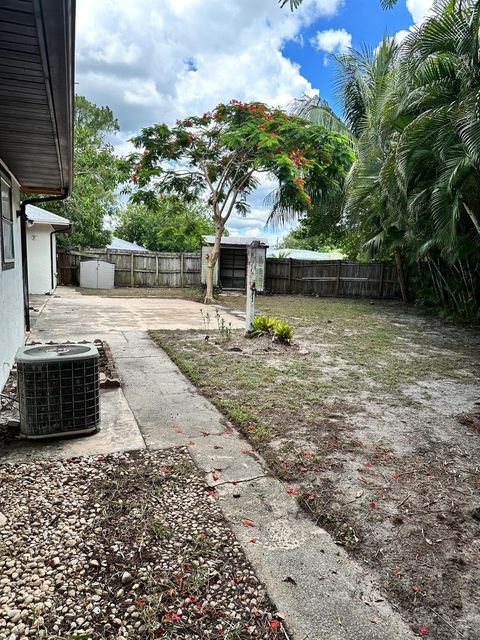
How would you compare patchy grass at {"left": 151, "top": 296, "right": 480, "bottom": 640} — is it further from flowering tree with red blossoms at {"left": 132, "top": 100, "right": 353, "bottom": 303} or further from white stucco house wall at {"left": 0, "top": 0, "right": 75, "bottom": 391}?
flowering tree with red blossoms at {"left": 132, "top": 100, "right": 353, "bottom": 303}

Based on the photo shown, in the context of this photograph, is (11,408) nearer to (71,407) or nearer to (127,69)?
(71,407)

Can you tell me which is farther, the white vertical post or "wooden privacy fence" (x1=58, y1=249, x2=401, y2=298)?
"wooden privacy fence" (x1=58, y1=249, x2=401, y2=298)

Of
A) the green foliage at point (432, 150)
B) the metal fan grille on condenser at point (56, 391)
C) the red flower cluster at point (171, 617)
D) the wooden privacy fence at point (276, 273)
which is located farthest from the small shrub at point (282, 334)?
the wooden privacy fence at point (276, 273)

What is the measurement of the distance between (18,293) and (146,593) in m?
4.82

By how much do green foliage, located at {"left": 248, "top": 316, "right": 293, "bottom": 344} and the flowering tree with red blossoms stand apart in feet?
14.0

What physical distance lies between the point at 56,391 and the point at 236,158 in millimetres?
9597

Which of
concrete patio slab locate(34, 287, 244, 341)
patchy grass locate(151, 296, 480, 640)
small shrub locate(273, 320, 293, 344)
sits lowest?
patchy grass locate(151, 296, 480, 640)

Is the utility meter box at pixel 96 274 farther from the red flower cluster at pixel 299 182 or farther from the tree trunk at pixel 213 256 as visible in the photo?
the red flower cluster at pixel 299 182

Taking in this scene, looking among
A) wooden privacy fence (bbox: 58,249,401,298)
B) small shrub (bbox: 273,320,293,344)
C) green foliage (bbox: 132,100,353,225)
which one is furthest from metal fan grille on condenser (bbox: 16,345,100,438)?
wooden privacy fence (bbox: 58,249,401,298)

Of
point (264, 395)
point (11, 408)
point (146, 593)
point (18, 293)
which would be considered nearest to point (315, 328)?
point (264, 395)

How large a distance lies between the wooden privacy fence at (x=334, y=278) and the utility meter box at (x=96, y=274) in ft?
20.8

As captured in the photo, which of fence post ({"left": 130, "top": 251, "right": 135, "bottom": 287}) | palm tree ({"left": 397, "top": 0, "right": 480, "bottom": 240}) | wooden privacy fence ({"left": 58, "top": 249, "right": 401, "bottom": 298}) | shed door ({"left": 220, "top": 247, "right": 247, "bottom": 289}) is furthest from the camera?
shed door ({"left": 220, "top": 247, "right": 247, "bottom": 289})

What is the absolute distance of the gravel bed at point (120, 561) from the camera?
1501mm

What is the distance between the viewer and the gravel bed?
150cm
